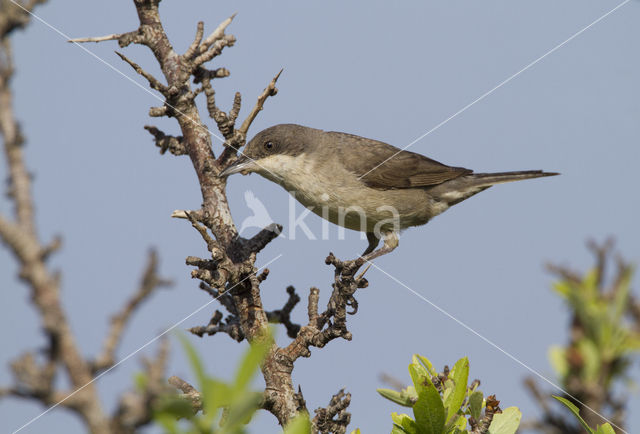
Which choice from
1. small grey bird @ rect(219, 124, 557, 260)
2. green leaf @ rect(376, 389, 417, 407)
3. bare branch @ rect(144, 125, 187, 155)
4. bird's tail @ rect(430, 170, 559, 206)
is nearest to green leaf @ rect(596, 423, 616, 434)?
green leaf @ rect(376, 389, 417, 407)

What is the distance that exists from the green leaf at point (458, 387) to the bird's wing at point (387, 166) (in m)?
3.60

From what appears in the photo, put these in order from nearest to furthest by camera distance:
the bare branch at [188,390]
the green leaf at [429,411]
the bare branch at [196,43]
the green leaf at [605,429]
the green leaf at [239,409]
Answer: the green leaf at [239,409] < the green leaf at [605,429] < the green leaf at [429,411] < the bare branch at [188,390] < the bare branch at [196,43]

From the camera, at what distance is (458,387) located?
2.56m

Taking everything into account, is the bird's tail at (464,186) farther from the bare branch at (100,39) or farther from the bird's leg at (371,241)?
the bare branch at (100,39)

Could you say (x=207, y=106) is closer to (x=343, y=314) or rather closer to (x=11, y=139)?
(x=343, y=314)

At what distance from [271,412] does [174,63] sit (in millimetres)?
2260

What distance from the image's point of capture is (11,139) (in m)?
0.98

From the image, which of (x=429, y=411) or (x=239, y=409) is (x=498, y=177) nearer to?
(x=429, y=411)

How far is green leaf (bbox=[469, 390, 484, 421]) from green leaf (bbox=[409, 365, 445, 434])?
0.24 metres

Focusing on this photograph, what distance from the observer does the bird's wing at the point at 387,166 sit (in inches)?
245

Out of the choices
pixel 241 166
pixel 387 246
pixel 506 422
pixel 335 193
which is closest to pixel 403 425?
pixel 506 422

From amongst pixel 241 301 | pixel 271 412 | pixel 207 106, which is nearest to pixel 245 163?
pixel 207 106

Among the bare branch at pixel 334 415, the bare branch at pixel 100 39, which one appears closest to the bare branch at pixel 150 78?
the bare branch at pixel 100 39

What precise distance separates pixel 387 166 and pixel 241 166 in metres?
1.96
